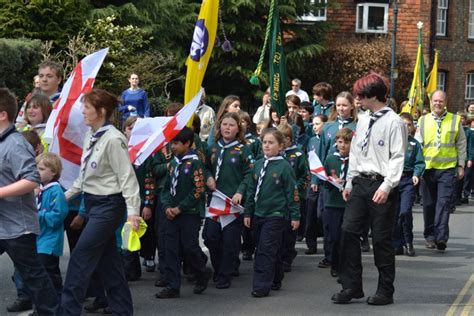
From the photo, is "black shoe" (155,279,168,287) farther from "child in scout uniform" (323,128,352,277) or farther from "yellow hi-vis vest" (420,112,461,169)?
"yellow hi-vis vest" (420,112,461,169)

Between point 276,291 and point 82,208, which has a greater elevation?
point 82,208

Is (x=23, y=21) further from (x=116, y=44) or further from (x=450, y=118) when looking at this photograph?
(x=450, y=118)

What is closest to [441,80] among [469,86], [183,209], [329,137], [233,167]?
[469,86]

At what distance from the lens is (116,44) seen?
2430 centimetres

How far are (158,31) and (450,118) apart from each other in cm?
1712

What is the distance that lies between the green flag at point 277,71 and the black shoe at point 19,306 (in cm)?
597

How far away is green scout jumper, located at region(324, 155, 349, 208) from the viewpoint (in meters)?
11.9

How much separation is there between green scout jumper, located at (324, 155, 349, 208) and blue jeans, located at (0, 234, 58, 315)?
15.1 ft

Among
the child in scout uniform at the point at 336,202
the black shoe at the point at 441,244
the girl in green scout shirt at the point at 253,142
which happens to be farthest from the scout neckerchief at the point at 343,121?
the black shoe at the point at 441,244

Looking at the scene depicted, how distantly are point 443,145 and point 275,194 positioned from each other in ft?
16.0

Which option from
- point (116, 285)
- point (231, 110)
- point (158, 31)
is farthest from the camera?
point (158, 31)

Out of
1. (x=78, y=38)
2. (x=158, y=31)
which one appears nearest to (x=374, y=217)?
(x=78, y=38)

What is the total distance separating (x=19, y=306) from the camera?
9156 mm

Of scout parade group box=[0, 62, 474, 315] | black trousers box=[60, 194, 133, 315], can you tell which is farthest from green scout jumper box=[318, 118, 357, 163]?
black trousers box=[60, 194, 133, 315]
